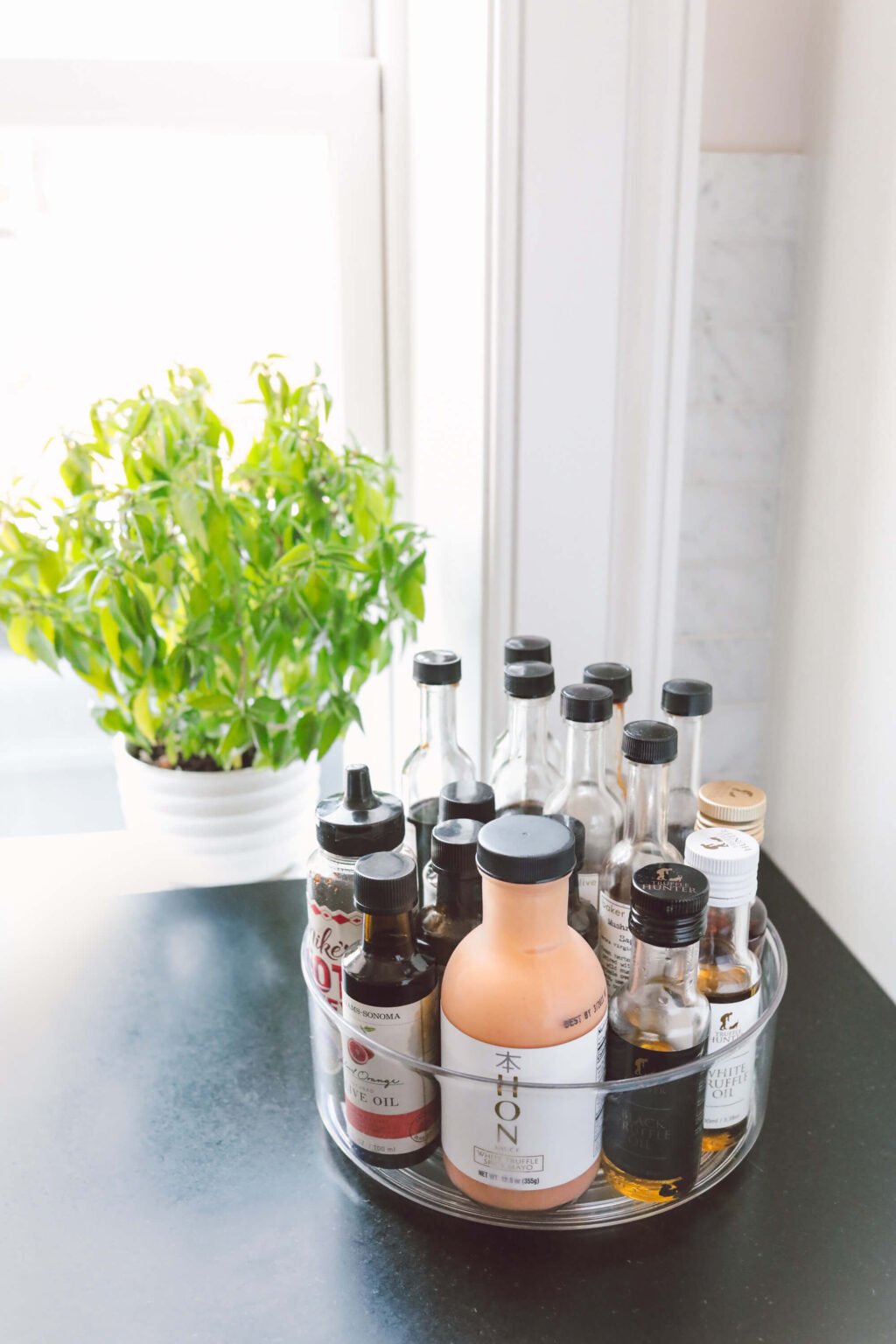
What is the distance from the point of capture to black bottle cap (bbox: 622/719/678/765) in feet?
2.30

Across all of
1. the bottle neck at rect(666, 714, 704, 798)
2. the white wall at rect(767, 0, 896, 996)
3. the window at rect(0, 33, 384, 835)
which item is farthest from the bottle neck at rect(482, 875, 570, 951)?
the window at rect(0, 33, 384, 835)

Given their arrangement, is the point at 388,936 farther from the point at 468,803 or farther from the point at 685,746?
the point at 685,746

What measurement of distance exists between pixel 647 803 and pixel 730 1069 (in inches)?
6.7

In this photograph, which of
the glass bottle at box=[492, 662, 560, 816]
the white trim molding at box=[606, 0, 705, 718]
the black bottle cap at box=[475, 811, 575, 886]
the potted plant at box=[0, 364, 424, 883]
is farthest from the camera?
the potted plant at box=[0, 364, 424, 883]

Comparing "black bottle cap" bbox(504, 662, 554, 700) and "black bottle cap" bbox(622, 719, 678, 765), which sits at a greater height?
"black bottle cap" bbox(504, 662, 554, 700)

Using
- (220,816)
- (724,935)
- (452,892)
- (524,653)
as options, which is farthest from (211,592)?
(724,935)

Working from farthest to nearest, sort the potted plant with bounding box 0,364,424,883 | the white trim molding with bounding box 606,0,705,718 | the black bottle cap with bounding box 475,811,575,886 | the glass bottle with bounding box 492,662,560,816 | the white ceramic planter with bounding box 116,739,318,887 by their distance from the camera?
the white ceramic planter with bounding box 116,739,318,887, the potted plant with bounding box 0,364,424,883, the white trim molding with bounding box 606,0,705,718, the glass bottle with bounding box 492,662,560,816, the black bottle cap with bounding box 475,811,575,886

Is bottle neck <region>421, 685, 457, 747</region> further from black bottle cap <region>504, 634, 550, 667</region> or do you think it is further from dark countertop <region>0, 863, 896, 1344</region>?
dark countertop <region>0, 863, 896, 1344</region>

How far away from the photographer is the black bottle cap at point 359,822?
0.74 m

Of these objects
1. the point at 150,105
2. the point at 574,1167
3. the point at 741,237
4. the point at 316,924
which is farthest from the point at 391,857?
the point at 150,105

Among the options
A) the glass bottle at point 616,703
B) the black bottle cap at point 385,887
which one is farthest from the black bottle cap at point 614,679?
the black bottle cap at point 385,887

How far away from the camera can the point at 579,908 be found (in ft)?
2.52

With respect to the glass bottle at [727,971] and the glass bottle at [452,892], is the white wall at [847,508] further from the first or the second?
the glass bottle at [452,892]

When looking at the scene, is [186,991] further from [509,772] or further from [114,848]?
[114,848]
